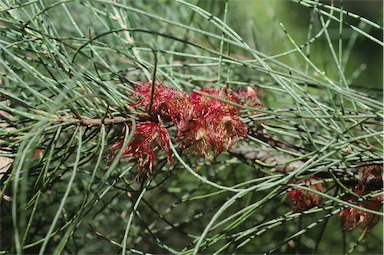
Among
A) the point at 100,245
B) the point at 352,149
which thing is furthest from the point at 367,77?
the point at 352,149

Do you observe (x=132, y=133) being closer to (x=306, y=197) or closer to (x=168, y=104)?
(x=168, y=104)

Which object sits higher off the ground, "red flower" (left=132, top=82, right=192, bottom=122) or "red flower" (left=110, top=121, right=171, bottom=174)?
"red flower" (left=132, top=82, right=192, bottom=122)

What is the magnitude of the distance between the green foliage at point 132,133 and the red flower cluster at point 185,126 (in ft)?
0.04

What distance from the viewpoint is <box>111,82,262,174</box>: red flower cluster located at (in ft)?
1.33

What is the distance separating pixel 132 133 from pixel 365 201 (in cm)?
20

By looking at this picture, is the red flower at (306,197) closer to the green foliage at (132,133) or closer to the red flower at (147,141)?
the green foliage at (132,133)

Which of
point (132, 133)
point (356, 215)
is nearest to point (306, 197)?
point (356, 215)

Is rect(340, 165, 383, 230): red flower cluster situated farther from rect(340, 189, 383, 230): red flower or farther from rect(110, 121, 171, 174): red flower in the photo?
rect(110, 121, 171, 174): red flower

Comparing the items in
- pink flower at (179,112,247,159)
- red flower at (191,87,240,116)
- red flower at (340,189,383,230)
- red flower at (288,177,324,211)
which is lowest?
red flower at (340,189,383,230)

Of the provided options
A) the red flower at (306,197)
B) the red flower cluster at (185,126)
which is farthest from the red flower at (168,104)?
the red flower at (306,197)

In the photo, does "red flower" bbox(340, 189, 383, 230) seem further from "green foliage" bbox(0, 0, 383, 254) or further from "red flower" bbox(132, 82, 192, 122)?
"red flower" bbox(132, 82, 192, 122)

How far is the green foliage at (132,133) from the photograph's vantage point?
0.39 metres

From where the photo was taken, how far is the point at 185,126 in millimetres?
407

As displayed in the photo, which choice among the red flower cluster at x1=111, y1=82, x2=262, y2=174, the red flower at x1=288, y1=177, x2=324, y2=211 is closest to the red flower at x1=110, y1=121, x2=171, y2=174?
the red flower cluster at x1=111, y1=82, x2=262, y2=174
